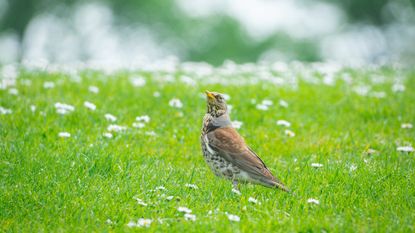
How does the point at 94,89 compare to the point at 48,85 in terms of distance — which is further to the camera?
the point at 48,85

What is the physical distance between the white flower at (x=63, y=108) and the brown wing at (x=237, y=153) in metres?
2.51

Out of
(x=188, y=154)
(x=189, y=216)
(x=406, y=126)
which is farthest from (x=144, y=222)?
(x=406, y=126)

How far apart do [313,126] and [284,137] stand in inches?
29.5

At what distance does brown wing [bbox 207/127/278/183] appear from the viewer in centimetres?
606

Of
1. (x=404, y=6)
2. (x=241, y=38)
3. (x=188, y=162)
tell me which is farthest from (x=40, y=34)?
(x=188, y=162)

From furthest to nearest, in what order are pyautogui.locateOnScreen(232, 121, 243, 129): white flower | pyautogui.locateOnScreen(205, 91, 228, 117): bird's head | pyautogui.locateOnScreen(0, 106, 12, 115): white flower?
pyautogui.locateOnScreen(232, 121, 243, 129): white flower → pyautogui.locateOnScreen(0, 106, 12, 115): white flower → pyautogui.locateOnScreen(205, 91, 228, 117): bird's head

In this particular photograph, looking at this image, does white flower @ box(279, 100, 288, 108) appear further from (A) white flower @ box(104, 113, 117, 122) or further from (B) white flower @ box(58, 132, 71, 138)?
(B) white flower @ box(58, 132, 71, 138)

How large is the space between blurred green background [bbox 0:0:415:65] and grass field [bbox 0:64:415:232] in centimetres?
2084

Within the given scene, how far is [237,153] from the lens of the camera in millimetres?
6262

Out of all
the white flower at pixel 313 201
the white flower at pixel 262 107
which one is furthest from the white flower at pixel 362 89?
the white flower at pixel 313 201

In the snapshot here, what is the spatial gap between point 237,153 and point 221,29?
27.2 metres

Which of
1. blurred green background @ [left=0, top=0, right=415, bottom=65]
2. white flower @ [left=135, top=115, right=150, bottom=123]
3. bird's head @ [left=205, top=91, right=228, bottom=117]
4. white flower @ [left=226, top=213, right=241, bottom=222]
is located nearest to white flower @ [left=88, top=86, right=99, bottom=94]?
white flower @ [left=135, top=115, right=150, bottom=123]

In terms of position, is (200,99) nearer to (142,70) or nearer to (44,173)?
(142,70)

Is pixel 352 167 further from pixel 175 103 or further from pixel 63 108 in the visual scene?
pixel 63 108
